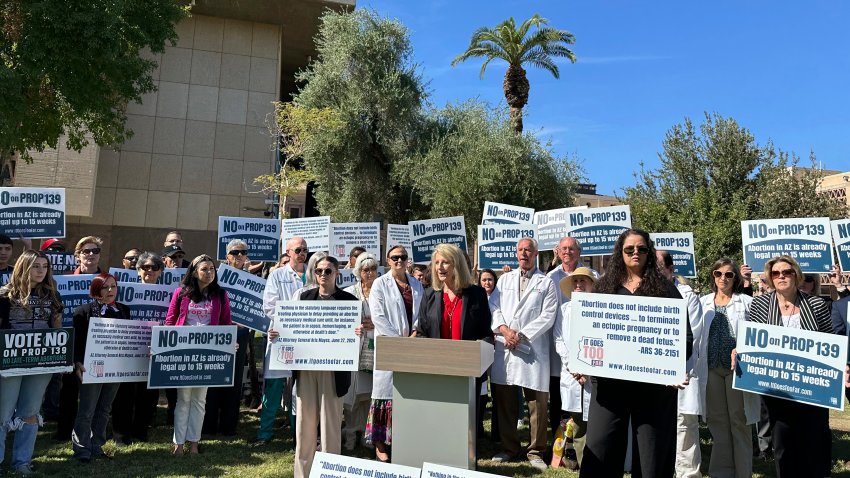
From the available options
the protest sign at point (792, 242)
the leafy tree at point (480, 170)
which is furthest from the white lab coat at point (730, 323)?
the leafy tree at point (480, 170)

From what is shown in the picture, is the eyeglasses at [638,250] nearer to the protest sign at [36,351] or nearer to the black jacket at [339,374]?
the black jacket at [339,374]

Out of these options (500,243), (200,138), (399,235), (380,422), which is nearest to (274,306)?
(380,422)

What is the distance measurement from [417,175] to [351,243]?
1629 centimetres

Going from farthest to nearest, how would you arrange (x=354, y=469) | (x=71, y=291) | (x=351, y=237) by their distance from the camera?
(x=351, y=237)
(x=71, y=291)
(x=354, y=469)

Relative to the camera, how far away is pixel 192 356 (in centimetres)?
641

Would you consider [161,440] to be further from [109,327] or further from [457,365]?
[457,365]

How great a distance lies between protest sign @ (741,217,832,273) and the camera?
8.22 metres

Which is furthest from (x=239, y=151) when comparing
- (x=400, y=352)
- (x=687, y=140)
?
(x=400, y=352)

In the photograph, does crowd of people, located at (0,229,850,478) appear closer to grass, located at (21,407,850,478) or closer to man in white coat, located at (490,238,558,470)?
man in white coat, located at (490,238,558,470)

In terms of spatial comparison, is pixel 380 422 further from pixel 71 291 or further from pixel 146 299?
pixel 71 291

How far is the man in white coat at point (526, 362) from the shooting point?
21.7ft

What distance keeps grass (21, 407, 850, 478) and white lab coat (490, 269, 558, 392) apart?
902 millimetres

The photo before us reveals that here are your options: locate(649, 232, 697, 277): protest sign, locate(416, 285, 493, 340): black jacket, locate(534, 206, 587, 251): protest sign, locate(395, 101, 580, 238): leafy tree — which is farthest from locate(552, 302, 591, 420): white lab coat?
locate(395, 101, 580, 238): leafy tree

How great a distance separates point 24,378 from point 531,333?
500 cm
